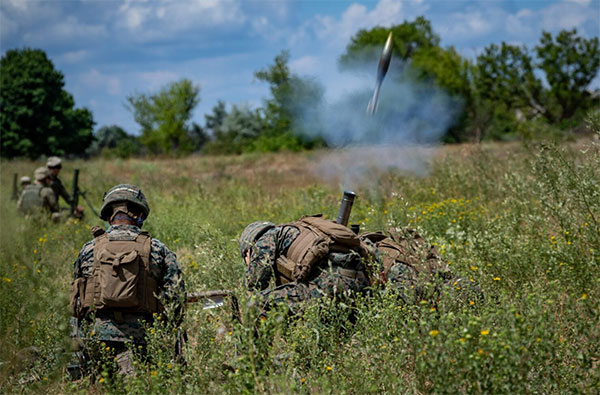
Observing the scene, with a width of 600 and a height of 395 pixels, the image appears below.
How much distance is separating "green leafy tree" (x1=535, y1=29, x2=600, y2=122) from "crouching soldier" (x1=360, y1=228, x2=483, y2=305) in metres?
41.3

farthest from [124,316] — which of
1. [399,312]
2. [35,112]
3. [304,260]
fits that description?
[35,112]

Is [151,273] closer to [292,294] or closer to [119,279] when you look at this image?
[119,279]

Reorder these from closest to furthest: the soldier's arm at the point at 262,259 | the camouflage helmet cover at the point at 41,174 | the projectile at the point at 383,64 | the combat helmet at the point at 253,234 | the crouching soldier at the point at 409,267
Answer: the crouching soldier at the point at 409,267 → the soldier's arm at the point at 262,259 → the combat helmet at the point at 253,234 → the projectile at the point at 383,64 → the camouflage helmet cover at the point at 41,174

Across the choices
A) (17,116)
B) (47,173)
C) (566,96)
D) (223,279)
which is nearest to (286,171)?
(47,173)

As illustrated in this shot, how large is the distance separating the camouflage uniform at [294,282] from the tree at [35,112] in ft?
148

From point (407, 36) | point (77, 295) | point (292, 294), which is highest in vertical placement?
point (407, 36)

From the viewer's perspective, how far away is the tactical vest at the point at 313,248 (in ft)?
16.5

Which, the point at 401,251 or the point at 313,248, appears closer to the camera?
the point at 313,248

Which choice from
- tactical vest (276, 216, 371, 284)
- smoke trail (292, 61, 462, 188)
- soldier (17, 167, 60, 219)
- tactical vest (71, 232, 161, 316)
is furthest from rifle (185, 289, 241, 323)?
soldier (17, 167, 60, 219)

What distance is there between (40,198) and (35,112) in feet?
130

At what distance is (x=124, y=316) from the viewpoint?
15.3 ft

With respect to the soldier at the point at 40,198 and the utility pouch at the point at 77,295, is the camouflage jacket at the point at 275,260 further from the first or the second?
the soldier at the point at 40,198

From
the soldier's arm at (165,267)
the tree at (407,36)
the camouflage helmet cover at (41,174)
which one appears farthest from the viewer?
the tree at (407,36)

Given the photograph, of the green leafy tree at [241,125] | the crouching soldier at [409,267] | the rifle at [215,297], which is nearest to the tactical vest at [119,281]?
the rifle at [215,297]
